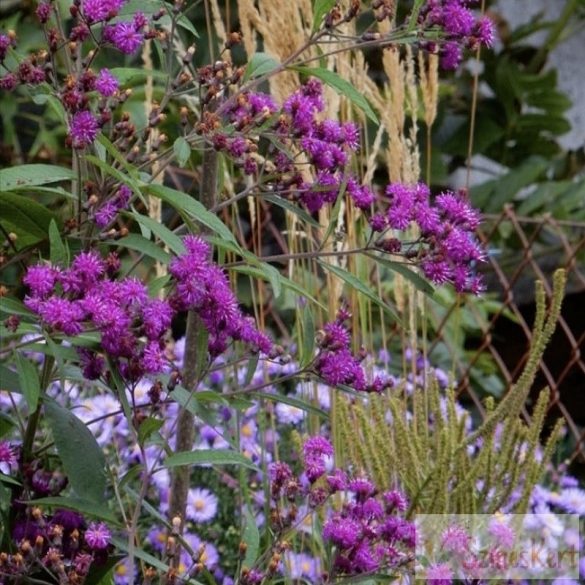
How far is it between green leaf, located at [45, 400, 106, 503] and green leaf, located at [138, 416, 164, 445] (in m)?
0.07

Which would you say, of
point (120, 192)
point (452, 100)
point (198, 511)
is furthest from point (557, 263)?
point (120, 192)

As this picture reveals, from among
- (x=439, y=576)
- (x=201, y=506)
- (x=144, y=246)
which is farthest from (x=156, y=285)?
(x=201, y=506)

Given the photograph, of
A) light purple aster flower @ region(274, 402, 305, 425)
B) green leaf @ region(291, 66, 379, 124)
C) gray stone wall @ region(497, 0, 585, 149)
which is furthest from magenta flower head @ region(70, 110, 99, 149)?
gray stone wall @ region(497, 0, 585, 149)

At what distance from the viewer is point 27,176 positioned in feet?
3.17

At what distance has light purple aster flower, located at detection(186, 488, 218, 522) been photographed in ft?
5.79

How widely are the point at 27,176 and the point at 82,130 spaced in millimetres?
57

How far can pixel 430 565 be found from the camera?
1.27 meters

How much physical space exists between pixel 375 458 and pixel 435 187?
2.59 m

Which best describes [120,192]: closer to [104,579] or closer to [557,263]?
[104,579]

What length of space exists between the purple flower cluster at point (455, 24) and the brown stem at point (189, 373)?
245 mm

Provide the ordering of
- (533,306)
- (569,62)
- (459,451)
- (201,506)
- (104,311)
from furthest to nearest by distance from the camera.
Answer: (569,62) < (533,306) < (201,506) < (459,451) < (104,311)

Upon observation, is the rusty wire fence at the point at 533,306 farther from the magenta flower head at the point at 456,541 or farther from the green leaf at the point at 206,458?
the green leaf at the point at 206,458

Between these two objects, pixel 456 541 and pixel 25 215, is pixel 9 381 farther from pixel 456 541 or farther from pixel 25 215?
pixel 456 541

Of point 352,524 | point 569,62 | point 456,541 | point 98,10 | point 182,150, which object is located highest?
point 569,62
